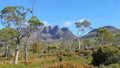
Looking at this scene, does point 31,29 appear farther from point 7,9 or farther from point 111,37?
point 111,37

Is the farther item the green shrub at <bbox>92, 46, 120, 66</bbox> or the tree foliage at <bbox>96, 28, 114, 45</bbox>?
the tree foliage at <bbox>96, 28, 114, 45</bbox>

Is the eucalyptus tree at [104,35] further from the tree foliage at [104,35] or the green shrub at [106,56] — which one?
the green shrub at [106,56]

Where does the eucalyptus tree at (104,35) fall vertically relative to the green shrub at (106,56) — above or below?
above

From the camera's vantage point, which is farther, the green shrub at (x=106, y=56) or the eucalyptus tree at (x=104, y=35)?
the eucalyptus tree at (x=104, y=35)

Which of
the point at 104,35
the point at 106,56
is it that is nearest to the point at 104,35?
the point at 104,35

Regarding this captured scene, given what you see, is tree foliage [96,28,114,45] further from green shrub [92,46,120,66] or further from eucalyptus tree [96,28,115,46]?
green shrub [92,46,120,66]

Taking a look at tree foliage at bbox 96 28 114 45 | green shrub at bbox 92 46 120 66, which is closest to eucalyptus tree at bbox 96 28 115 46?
tree foliage at bbox 96 28 114 45

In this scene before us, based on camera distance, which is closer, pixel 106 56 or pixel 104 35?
pixel 106 56

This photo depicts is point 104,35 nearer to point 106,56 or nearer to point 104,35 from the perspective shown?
point 104,35

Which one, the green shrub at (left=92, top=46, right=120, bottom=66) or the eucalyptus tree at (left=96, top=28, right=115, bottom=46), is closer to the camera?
the green shrub at (left=92, top=46, right=120, bottom=66)

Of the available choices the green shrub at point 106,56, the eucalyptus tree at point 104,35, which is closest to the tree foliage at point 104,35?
the eucalyptus tree at point 104,35

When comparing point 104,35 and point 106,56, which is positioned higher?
point 104,35

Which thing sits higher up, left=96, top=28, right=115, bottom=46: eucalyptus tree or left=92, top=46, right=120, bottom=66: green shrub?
left=96, top=28, right=115, bottom=46: eucalyptus tree

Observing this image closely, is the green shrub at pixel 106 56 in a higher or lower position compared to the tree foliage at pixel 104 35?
lower
